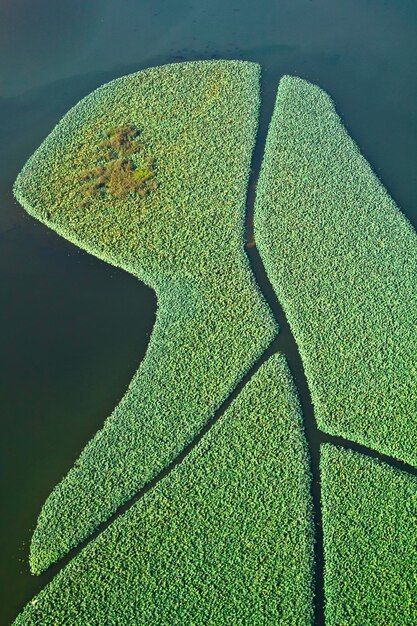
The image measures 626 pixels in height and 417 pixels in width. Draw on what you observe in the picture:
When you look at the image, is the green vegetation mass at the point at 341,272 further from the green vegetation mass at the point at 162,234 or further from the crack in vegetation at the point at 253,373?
the green vegetation mass at the point at 162,234

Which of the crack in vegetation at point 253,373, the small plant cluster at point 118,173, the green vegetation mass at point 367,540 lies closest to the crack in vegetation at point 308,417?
the crack in vegetation at point 253,373

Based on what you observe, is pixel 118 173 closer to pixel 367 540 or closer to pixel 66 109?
pixel 66 109

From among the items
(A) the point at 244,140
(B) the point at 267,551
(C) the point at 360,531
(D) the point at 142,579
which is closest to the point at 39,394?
(D) the point at 142,579

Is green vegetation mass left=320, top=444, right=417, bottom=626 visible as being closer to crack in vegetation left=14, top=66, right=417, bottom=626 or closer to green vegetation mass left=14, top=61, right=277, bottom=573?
crack in vegetation left=14, top=66, right=417, bottom=626

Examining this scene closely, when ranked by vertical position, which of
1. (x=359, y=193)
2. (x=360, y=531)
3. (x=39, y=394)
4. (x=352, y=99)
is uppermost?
(x=352, y=99)

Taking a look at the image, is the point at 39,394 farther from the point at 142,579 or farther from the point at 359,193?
the point at 359,193

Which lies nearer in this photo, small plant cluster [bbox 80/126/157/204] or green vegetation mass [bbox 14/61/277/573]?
green vegetation mass [bbox 14/61/277/573]

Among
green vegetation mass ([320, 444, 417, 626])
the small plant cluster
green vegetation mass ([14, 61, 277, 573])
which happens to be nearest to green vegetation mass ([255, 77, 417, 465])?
green vegetation mass ([320, 444, 417, 626])
